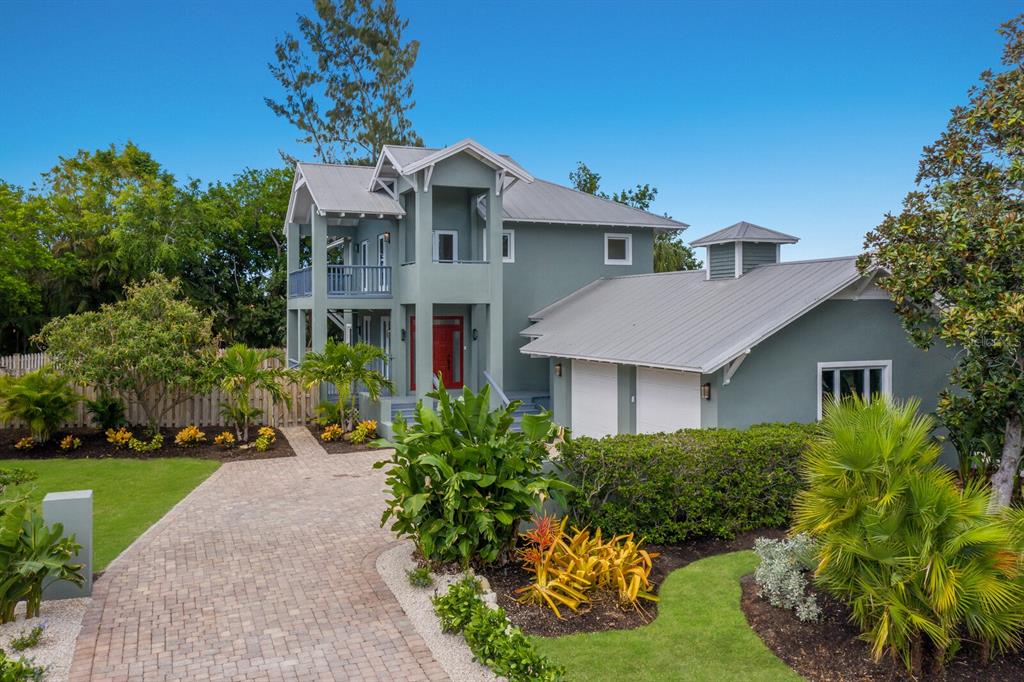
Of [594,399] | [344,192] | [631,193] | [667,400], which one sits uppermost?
[631,193]

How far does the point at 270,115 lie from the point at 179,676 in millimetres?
40734

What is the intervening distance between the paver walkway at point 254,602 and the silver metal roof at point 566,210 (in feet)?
43.0

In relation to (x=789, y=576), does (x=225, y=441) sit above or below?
above

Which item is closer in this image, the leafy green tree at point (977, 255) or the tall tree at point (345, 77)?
the leafy green tree at point (977, 255)

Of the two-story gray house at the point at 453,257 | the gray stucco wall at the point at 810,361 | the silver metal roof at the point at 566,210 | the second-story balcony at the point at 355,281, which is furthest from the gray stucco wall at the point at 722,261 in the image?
the second-story balcony at the point at 355,281

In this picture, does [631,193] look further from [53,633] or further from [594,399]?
[53,633]

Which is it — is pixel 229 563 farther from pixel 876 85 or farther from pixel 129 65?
pixel 129 65

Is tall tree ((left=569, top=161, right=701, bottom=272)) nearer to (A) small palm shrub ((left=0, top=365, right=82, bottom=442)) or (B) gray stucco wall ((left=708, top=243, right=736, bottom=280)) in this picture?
(B) gray stucco wall ((left=708, top=243, right=736, bottom=280))

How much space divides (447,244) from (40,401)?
11.5 m

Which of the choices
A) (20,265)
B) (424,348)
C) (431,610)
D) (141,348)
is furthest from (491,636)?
(20,265)

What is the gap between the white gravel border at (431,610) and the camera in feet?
23.2

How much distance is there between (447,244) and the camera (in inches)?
928

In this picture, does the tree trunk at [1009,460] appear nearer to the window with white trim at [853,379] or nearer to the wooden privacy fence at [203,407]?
the window with white trim at [853,379]

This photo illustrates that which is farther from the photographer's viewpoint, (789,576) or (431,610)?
(431,610)
